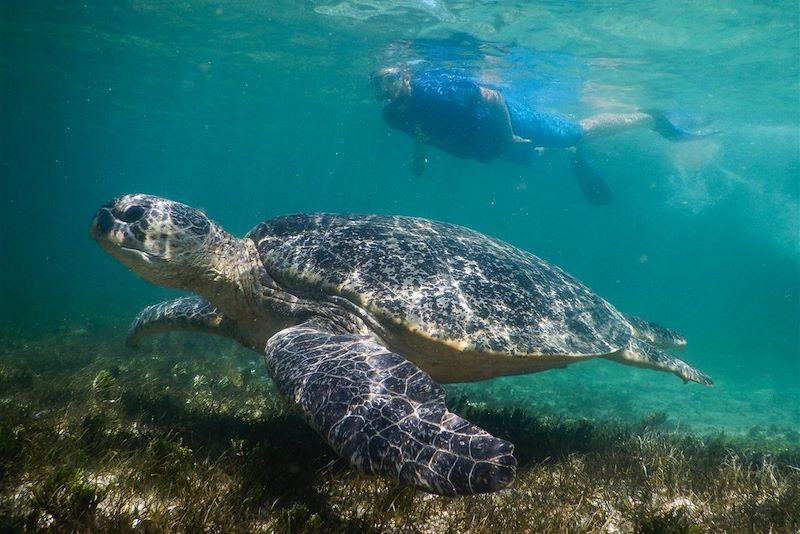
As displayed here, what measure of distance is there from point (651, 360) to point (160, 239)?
6.56 m

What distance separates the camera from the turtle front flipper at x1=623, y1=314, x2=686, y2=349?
7.40 metres

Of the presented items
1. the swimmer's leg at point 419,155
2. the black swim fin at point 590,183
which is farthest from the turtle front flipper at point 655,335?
the black swim fin at point 590,183

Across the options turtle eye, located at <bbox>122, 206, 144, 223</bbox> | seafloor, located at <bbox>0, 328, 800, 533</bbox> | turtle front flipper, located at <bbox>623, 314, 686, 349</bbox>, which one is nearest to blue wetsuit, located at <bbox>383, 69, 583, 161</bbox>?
turtle front flipper, located at <bbox>623, 314, 686, 349</bbox>

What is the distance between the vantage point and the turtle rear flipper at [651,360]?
240 inches

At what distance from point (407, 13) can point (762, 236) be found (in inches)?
1535

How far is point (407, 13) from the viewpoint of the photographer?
18922 millimetres

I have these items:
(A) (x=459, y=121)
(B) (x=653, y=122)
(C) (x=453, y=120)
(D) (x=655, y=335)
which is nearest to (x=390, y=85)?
(C) (x=453, y=120)

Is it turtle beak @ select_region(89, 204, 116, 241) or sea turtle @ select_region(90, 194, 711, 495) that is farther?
turtle beak @ select_region(89, 204, 116, 241)

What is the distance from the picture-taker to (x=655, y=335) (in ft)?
24.6

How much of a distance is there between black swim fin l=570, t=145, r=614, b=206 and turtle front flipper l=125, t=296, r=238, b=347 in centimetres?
2032

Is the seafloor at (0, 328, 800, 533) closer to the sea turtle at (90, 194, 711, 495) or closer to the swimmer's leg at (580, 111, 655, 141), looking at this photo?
the sea turtle at (90, 194, 711, 495)

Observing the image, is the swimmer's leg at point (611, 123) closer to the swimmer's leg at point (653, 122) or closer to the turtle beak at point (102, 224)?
the swimmer's leg at point (653, 122)

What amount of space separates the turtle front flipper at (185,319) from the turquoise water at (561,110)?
7.86m

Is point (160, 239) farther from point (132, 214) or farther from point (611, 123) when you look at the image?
point (611, 123)
